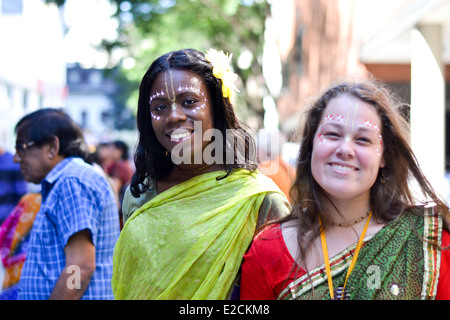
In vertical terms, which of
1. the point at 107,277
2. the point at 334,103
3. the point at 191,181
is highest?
the point at 334,103

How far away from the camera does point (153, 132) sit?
7.64ft

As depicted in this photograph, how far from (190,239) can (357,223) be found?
616mm

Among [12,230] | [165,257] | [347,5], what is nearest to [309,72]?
[347,5]

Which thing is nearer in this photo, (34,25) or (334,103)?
(334,103)

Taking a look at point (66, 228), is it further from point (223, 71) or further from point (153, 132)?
point (223, 71)

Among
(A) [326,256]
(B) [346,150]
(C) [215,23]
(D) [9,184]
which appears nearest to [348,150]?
(B) [346,150]

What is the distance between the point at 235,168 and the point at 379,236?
0.67 meters

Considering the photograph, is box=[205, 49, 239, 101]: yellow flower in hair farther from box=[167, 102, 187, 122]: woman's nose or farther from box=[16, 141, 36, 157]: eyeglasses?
box=[16, 141, 36, 157]: eyeglasses

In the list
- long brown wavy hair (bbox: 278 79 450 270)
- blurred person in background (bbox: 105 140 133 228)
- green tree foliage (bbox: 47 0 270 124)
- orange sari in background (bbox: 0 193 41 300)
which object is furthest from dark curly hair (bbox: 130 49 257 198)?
green tree foliage (bbox: 47 0 270 124)

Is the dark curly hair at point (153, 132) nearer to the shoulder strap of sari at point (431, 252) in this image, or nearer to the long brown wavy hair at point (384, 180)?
the long brown wavy hair at point (384, 180)

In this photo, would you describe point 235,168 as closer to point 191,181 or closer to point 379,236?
point 191,181

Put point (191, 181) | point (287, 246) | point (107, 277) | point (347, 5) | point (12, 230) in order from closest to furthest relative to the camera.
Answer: point (287, 246), point (191, 181), point (107, 277), point (12, 230), point (347, 5)

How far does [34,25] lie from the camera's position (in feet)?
54.7

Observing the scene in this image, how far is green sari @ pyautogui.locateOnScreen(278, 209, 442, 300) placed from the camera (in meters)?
1.73
